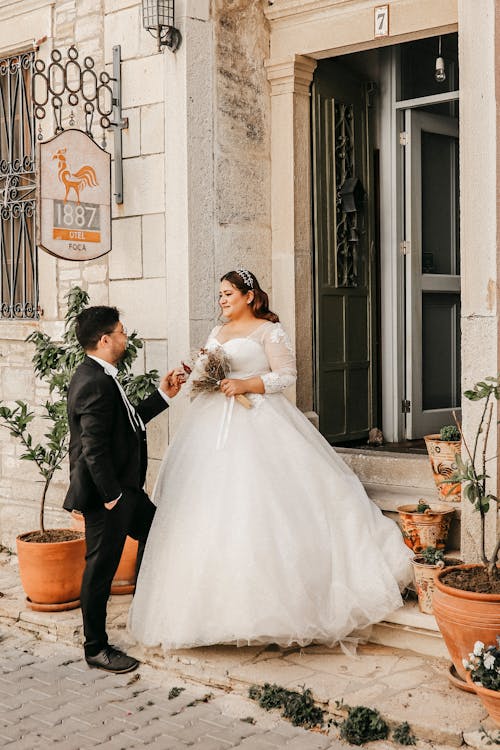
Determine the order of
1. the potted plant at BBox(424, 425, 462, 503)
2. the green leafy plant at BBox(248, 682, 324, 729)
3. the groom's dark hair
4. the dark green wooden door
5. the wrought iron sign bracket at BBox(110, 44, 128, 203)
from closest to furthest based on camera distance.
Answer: the green leafy plant at BBox(248, 682, 324, 729), the groom's dark hair, the potted plant at BBox(424, 425, 462, 503), the wrought iron sign bracket at BBox(110, 44, 128, 203), the dark green wooden door

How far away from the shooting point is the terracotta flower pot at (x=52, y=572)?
5.57 meters

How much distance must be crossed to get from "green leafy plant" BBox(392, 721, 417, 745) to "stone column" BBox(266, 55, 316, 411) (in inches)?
116

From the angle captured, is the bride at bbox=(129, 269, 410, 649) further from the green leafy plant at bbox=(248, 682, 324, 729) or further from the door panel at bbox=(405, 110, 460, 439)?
the door panel at bbox=(405, 110, 460, 439)

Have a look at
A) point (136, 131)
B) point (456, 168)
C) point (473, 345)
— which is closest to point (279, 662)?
point (473, 345)

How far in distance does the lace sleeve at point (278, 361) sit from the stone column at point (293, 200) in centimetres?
125

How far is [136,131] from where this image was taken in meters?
6.21

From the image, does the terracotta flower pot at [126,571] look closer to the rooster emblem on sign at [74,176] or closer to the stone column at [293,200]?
the stone column at [293,200]

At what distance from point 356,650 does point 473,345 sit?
163cm

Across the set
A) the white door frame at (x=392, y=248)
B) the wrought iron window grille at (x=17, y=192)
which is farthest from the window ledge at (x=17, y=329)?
the white door frame at (x=392, y=248)

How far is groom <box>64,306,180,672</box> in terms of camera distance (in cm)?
464

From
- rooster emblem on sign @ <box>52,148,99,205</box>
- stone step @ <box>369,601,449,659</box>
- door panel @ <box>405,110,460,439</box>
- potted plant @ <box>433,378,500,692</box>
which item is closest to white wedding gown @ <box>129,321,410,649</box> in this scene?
stone step @ <box>369,601,449,659</box>

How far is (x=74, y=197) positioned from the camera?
578 centimetres

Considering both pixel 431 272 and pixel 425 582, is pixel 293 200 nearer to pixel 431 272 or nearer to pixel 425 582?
pixel 431 272

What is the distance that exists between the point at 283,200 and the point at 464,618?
11.0ft
